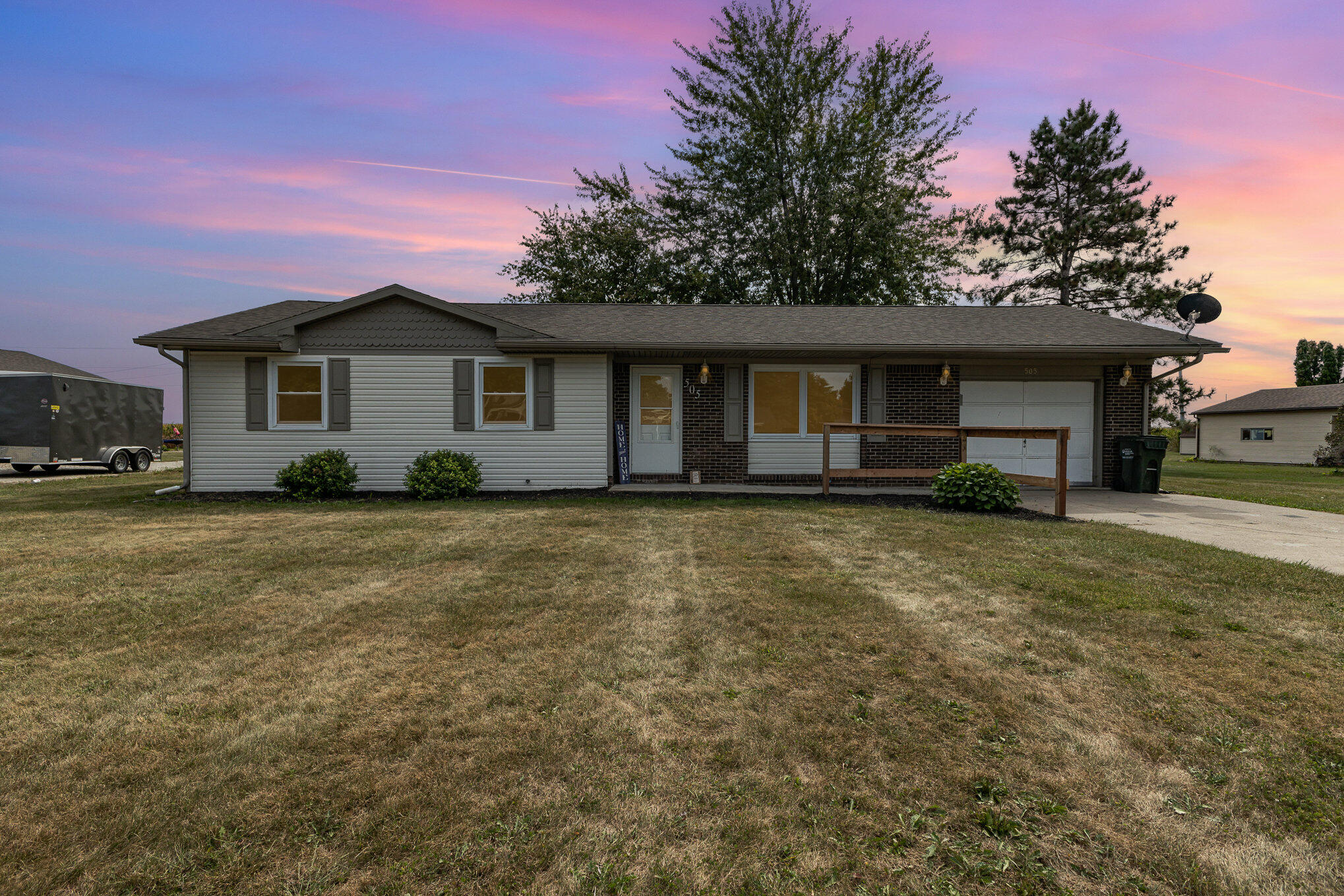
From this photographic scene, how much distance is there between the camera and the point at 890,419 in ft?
40.1

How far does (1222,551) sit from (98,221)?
18.9 meters

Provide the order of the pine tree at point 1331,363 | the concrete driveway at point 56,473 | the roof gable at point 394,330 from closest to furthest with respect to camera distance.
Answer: the roof gable at point 394,330 < the concrete driveway at point 56,473 < the pine tree at point 1331,363

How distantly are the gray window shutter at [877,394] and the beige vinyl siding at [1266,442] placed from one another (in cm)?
2982

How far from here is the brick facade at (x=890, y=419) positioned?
12102 mm

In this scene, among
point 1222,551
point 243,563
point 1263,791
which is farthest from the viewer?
point 1222,551

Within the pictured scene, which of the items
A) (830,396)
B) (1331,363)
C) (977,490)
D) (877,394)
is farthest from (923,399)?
(1331,363)

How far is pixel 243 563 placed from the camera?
5.73m

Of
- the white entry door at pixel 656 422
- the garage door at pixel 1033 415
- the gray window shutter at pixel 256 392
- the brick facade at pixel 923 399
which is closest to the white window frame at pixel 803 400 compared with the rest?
the brick facade at pixel 923 399

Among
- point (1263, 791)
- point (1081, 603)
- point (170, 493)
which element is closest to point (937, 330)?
point (1081, 603)

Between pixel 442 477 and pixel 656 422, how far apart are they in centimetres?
414

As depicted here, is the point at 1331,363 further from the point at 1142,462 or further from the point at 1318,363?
the point at 1142,462

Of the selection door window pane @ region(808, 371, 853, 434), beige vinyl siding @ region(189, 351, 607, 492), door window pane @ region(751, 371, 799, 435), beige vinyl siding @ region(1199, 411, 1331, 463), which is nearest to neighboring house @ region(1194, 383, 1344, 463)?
beige vinyl siding @ region(1199, 411, 1331, 463)

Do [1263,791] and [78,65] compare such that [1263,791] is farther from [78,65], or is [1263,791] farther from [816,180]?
[816,180]

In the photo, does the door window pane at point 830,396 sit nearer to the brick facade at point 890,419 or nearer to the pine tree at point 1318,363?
the brick facade at point 890,419
